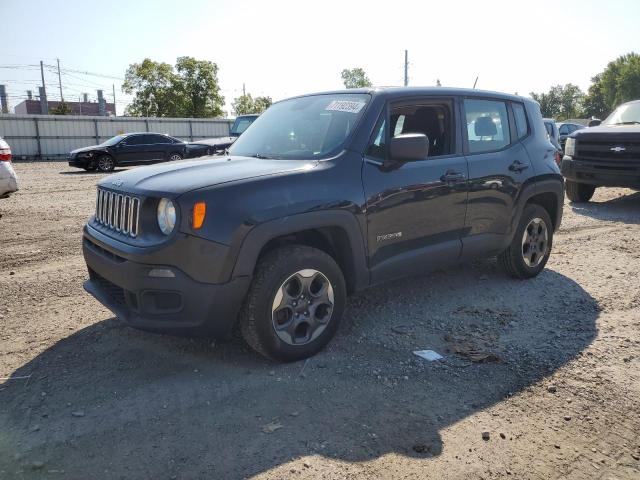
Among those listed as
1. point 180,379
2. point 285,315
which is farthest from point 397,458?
point 180,379

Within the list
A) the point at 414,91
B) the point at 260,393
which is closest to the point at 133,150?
the point at 414,91

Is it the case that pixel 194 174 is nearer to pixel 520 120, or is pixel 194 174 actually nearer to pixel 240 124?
pixel 520 120

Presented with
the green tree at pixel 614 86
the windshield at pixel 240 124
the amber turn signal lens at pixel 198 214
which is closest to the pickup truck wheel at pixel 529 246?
the amber turn signal lens at pixel 198 214

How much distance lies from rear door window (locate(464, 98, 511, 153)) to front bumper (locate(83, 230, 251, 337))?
2.62m

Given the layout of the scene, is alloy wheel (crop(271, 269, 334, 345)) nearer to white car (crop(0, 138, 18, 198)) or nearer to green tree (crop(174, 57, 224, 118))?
white car (crop(0, 138, 18, 198))

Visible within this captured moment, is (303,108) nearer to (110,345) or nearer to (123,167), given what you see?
(110,345)

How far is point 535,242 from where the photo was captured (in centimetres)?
538

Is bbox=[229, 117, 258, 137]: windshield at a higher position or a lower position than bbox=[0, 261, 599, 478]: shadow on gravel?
higher

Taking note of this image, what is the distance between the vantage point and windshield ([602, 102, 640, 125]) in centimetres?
1023

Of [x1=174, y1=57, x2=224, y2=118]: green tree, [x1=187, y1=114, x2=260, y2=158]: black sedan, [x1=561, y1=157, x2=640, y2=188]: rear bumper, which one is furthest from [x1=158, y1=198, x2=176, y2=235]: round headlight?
[x1=174, y1=57, x2=224, y2=118]: green tree

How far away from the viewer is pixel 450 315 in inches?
175

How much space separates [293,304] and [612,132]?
8646 millimetres

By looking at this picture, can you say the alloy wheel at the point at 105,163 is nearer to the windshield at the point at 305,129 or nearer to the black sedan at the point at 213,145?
the black sedan at the point at 213,145

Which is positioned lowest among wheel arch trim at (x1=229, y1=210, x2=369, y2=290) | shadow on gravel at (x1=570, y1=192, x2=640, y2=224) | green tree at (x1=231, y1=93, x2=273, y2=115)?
shadow on gravel at (x1=570, y1=192, x2=640, y2=224)
